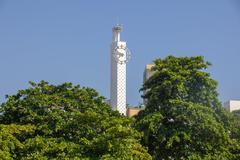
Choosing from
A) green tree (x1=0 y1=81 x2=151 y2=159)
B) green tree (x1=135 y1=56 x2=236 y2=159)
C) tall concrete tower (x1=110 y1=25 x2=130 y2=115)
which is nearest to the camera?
green tree (x1=0 y1=81 x2=151 y2=159)

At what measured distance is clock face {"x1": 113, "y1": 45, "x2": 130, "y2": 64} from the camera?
33531 millimetres

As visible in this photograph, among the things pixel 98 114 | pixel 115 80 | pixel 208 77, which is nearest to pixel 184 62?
pixel 208 77

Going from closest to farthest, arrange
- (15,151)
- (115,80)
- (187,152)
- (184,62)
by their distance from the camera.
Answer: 1. (15,151)
2. (187,152)
3. (184,62)
4. (115,80)

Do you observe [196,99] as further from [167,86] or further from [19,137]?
[19,137]

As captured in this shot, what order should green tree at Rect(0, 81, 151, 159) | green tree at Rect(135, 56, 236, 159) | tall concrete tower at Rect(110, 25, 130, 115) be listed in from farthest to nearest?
tall concrete tower at Rect(110, 25, 130, 115) → green tree at Rect(135, 56, 236, 159) → green tree at Rect(0, 81, 151, 159)

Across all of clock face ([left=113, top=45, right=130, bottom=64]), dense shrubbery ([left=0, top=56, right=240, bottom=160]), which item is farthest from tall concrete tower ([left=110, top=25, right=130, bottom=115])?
dense shrubbery ([left=0, top=56, right=240, bottom=160])

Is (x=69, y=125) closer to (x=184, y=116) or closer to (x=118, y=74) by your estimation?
(x=184, y=116)

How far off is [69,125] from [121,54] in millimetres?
13911

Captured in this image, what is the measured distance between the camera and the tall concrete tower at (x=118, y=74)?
33.4 meters

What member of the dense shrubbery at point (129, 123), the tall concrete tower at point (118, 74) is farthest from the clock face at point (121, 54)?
the dense shrubbery at point (129, 123)

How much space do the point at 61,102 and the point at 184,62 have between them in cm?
524

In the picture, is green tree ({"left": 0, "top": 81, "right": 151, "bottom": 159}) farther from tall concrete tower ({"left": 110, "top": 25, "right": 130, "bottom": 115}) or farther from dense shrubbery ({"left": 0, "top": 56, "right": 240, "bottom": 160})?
tall concrete tower ({"left": 110, "top": 25, "right": 130, "bottom": 115})

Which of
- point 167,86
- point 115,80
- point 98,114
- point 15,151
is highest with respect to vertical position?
point 115,80

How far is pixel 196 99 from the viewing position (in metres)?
22.0
